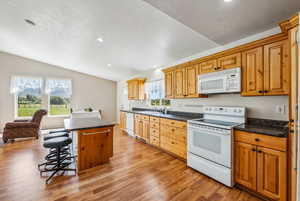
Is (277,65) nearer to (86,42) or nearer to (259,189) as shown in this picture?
(259,189)

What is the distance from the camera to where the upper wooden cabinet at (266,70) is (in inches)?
71.6

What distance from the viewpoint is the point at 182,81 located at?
10.9 ft

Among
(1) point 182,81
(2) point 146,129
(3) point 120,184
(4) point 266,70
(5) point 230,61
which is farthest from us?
(2) point 146,129

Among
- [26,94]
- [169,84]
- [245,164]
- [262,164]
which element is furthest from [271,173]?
[26,94]

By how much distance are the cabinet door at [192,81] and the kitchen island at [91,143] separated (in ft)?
6.29

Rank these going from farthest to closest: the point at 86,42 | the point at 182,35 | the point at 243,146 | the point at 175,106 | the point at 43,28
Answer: the point at 175,106, the point at 86,42, the point at 43,28, the point at 182,35, the point at 243,146

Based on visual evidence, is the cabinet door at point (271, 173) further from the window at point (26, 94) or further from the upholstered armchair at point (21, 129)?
the window at point (26, 94)

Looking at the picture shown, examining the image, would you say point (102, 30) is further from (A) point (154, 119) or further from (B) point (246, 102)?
(B) point (246, 102)

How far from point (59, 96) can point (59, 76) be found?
93 cm

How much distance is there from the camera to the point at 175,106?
3.91 m

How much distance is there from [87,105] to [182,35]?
589 cm

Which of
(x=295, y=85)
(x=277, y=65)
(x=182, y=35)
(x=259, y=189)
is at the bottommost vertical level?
(x=259, y=189)

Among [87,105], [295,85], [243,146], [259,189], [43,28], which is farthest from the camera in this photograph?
[87,105]

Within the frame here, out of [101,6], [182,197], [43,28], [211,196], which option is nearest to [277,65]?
[211,196]
